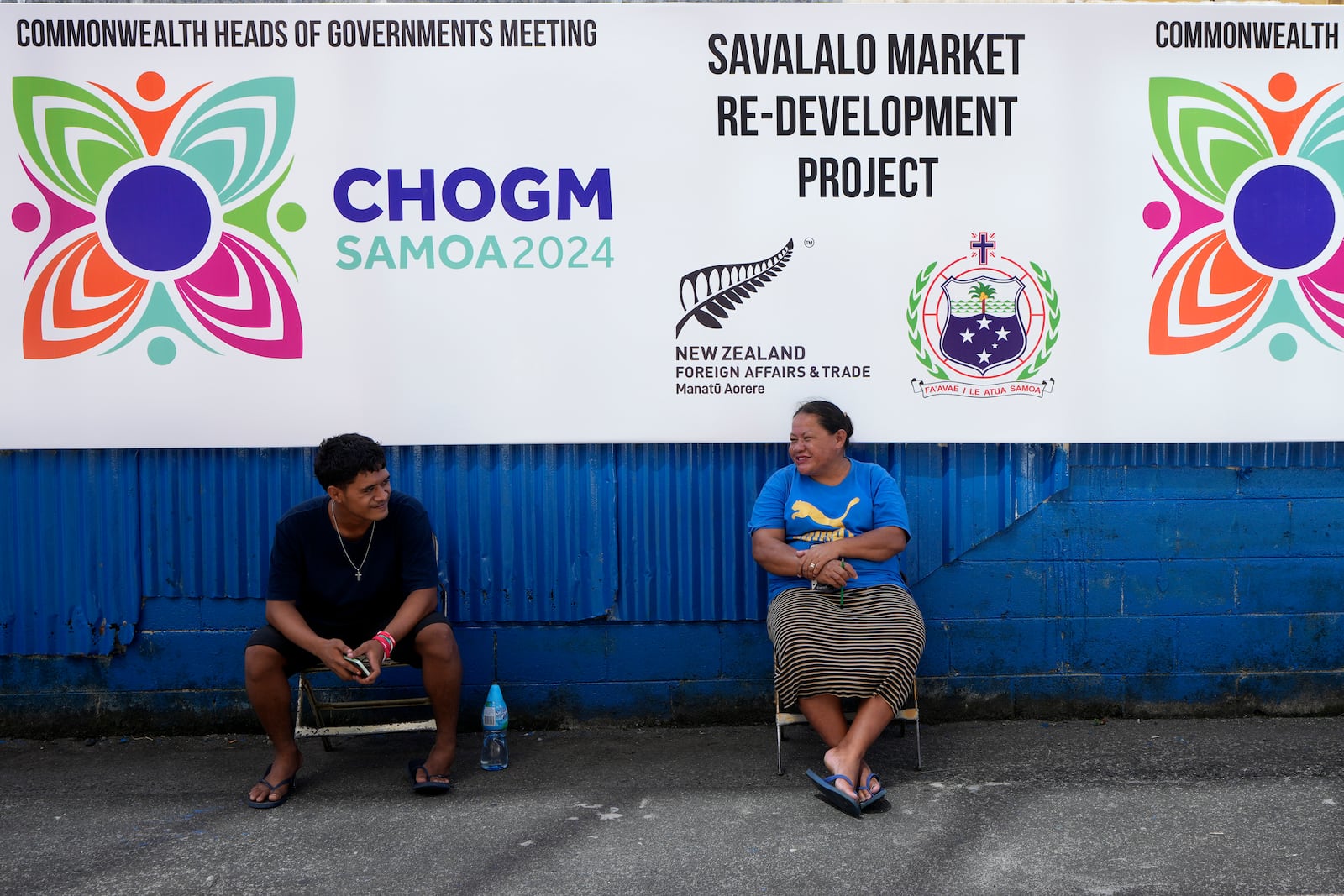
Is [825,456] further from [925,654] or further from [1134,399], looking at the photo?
[1134,399]

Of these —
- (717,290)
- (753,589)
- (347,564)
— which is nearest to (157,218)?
(347,564)

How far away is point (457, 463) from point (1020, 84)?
115 inches

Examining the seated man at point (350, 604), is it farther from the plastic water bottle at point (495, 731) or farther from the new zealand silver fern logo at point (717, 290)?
the new zealand silver fern logo at point (717, 290)

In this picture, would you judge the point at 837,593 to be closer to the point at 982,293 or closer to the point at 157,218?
the point at 982,293

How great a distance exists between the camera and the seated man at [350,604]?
4184 millimetres

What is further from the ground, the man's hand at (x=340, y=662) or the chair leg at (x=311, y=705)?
the man's hand at (x=340, y=662)

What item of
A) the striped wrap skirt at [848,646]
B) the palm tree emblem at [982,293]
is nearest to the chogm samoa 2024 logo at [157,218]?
the striped wrap skirt at [848,646]

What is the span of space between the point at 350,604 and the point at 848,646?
1925mm

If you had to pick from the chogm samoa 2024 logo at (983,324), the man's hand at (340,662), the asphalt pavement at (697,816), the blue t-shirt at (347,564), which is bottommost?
Result: the asphalt pavement at (697,816)

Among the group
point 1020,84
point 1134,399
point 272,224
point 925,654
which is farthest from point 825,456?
point 272,224

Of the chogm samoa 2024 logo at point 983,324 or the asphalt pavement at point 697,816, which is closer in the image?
the asphalt pavement at point 697,816

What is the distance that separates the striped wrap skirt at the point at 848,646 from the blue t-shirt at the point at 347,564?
142 cm

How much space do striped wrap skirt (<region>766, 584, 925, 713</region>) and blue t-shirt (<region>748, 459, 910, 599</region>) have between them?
0.12 m

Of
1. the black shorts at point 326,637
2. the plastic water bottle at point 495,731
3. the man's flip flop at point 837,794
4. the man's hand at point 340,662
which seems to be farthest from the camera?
the plastic water bottle at point 495,731
